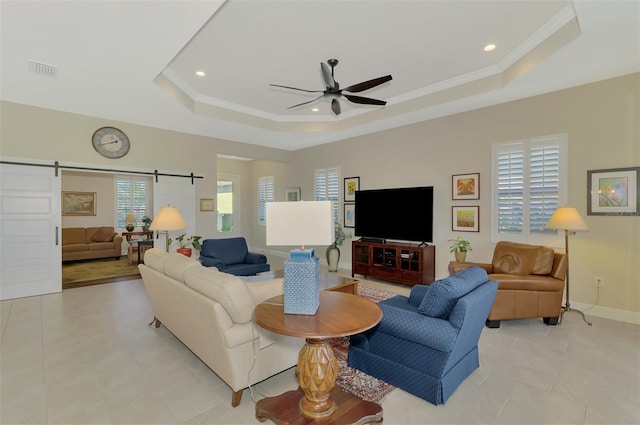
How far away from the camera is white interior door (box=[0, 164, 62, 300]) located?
456cm

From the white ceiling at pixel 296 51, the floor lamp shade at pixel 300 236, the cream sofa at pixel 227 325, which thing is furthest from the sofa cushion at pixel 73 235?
the floor lamp shade at pixel 300 236

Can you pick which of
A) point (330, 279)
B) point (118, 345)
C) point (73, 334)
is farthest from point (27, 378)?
point (330, 279)

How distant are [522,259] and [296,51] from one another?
151 inches

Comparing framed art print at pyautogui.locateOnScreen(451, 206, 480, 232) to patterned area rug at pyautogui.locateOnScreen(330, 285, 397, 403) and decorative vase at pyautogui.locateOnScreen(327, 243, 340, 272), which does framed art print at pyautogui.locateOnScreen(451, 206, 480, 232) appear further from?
patterned area rug at pyautogui.locateOnScreen(330, 285, 397, 403)

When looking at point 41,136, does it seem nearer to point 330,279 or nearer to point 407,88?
point 330,279

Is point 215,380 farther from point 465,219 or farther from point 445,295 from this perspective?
point 465,219

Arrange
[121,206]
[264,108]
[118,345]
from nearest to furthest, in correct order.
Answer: [118,345] < [264,108] < [121,206]

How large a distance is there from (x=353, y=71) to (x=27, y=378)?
4723mm

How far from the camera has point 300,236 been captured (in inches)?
73.4

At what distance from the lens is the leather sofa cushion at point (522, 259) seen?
366cm

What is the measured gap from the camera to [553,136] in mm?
4156

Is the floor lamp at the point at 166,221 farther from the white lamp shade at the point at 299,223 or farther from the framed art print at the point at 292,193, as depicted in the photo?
the framed art print at the point at 292,193

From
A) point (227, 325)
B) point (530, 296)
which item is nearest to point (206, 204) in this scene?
point (227, 325)

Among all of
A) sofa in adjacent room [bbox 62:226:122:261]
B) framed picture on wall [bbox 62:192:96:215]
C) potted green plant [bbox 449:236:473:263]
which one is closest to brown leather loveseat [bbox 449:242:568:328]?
potted green plant [bbox 449:236:473:263]
